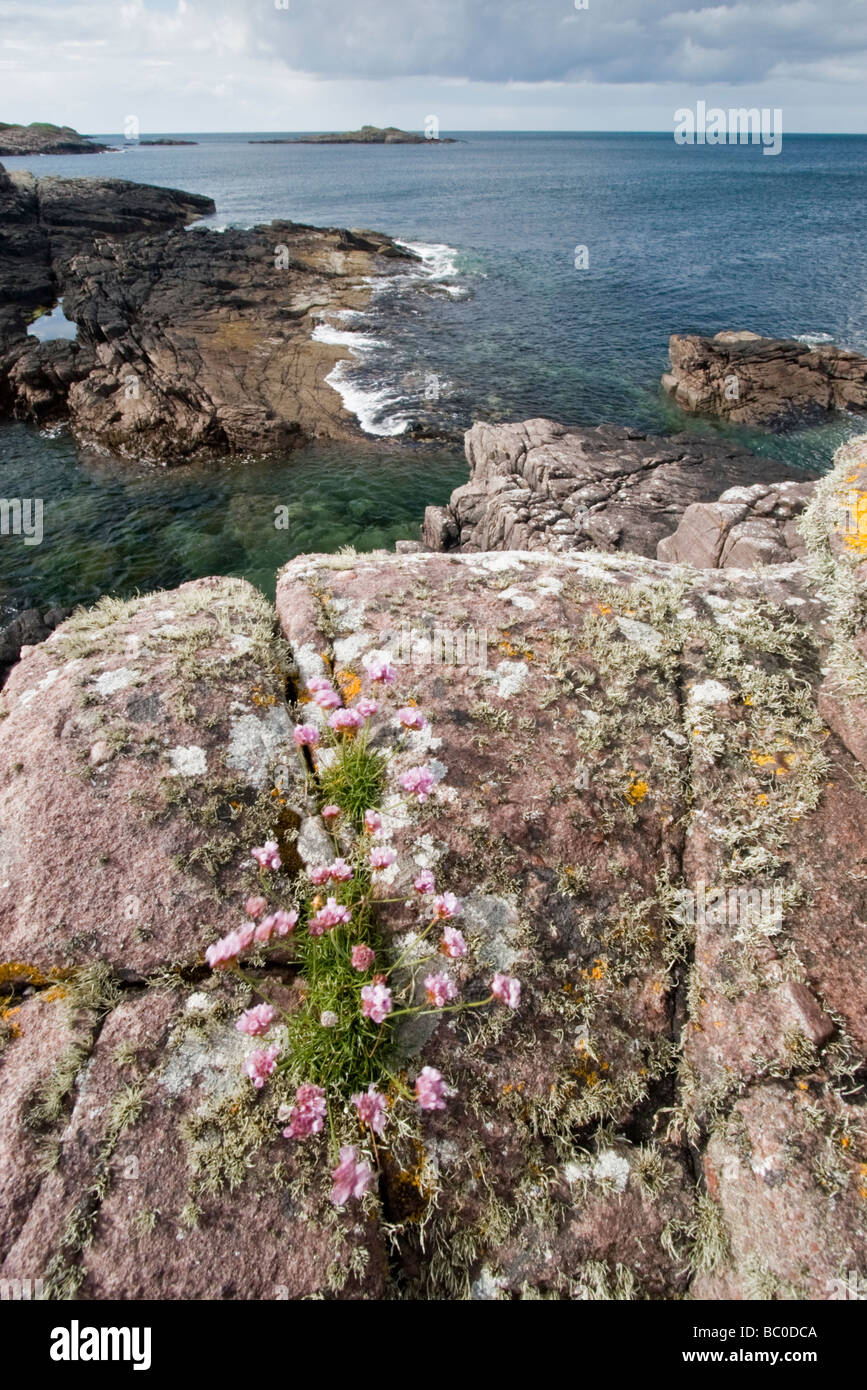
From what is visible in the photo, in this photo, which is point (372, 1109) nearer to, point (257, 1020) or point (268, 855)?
point (257, 1020)

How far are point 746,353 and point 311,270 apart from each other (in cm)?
3511

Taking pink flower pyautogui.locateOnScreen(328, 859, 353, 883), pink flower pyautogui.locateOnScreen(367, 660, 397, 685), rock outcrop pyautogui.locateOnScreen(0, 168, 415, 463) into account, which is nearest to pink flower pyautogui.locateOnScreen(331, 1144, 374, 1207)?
pink flower pyautogui.locateOnScreen(328, 859, 353, 883)

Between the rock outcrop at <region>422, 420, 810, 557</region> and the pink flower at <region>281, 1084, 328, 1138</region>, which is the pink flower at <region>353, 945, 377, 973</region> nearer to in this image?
the pink flower at <region>281, 1084, 328, 1138</region>

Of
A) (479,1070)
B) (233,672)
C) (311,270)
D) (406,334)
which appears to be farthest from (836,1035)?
(311,270)

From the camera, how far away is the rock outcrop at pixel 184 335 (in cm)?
3195

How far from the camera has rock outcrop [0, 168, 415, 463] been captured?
31953mm

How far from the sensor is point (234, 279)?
152 ft

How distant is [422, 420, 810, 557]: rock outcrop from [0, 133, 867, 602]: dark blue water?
2.56m

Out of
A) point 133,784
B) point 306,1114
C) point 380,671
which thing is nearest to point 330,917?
point 306,1114

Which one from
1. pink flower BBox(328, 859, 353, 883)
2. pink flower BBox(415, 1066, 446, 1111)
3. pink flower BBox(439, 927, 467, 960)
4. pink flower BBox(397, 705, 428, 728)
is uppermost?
pink flower BBox(397, 705, 428, 728)

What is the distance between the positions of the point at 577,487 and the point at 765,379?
22.1 m

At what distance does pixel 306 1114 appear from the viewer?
3.11 m

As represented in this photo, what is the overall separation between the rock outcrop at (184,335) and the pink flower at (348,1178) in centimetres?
3246
